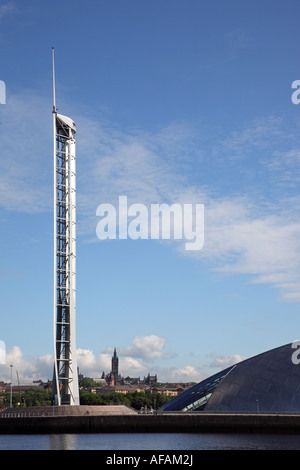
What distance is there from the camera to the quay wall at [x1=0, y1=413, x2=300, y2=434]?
3063 inches

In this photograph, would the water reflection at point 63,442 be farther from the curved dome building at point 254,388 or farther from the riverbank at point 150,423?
the curved dome building at point 254,388

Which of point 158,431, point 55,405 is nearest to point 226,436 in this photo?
point 158,431

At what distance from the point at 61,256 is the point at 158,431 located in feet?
101

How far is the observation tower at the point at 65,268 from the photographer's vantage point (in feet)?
322

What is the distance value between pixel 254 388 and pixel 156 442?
23.4 m

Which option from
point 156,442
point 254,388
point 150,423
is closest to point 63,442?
point 156,442

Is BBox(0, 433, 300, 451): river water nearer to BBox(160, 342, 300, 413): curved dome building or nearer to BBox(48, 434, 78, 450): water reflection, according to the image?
BBox(48, 434, 78, 450): water reflection

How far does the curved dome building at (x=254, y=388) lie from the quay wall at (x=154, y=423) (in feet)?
14.3

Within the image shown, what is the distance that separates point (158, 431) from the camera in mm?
82000

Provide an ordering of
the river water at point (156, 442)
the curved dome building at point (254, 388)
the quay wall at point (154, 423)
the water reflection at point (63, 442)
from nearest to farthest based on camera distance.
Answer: the river water at point (156, 442) → the water reflection at point (63, 442) → the quay wall at point (154, 423) → the curved dome building at point (254, 388)

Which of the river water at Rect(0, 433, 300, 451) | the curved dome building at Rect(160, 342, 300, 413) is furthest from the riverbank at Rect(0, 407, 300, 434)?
the river water at Rect(0, 433, 300, 451)

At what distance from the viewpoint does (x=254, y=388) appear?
284ft

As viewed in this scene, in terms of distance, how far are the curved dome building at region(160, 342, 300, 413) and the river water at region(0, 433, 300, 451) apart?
9.18 metres

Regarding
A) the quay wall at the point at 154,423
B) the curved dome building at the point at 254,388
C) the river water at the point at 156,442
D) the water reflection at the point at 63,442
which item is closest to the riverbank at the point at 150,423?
the quay wall at the point at 154,423
